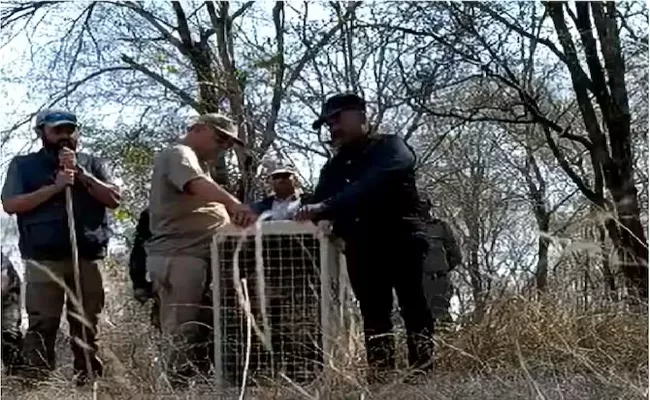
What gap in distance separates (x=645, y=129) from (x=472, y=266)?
867 mm

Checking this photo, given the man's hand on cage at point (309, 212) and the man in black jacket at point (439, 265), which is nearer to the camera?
the man's hand on cage at point (309, 212)

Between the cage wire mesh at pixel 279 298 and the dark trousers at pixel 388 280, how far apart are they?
0.19 ft

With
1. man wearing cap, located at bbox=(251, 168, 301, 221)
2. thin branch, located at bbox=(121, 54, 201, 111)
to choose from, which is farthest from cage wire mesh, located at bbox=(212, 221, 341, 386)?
thin branch, located at bbox=(121, 54, 201, 111)

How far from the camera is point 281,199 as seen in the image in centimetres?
319

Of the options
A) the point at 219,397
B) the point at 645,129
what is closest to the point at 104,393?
the point at 219,397

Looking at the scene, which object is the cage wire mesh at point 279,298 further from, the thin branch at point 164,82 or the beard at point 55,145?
the thin branch at point 164,82

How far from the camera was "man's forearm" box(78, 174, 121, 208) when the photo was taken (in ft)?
9.43

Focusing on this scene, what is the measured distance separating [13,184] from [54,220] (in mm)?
168

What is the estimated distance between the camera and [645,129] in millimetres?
3521

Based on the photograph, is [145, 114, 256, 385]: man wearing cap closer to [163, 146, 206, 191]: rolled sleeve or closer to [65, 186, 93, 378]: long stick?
[163, 146, 206, 191]: rolled sleeve

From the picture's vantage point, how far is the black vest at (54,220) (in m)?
2.84

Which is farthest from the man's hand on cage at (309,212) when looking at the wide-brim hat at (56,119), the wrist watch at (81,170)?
the wide-brim hat at (56,119)

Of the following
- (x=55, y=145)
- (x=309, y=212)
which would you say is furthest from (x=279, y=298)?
(x=55, y=145)

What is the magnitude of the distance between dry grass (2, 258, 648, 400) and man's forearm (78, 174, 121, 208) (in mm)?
334
